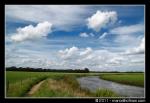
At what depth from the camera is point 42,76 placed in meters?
12.7

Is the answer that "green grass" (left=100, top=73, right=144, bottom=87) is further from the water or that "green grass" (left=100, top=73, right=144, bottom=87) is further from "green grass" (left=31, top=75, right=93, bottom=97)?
"green grass" (left=31, top=75, right=93, bottom=97)

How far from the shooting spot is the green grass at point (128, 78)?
41.7ft

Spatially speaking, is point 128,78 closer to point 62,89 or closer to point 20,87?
point 62,89

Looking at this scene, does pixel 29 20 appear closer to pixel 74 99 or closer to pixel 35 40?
pixel 35 40

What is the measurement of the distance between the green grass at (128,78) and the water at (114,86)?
0.05 m

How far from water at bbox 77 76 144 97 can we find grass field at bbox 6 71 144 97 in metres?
0.06

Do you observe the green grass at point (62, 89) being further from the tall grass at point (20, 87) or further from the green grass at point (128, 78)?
the green grass at point (128, 78)

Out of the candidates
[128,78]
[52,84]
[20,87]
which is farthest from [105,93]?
[20,87]

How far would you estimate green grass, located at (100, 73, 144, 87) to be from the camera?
12.7 metres

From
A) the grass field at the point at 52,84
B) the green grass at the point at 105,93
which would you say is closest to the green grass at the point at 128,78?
the grass field at the point at 52,84

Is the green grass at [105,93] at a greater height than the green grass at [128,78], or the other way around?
the green grass at [128,78]

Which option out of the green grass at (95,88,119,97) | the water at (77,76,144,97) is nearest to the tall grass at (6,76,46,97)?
the water at (77,76,144,97)

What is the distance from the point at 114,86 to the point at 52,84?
0.93 meters

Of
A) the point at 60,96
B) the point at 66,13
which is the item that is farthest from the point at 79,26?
the point at 60,96
